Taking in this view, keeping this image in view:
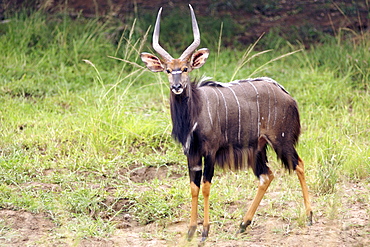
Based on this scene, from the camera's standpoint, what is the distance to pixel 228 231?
426 cm

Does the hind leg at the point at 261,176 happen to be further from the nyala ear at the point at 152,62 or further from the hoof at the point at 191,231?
the nyala ear at the point at 152,62

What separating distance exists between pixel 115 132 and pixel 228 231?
5.98 feet

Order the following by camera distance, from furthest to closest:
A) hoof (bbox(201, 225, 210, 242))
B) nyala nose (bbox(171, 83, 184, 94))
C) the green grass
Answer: the green grass → hoof (bbox(201, 225, 210, 242)) → nyala nose (bbox(171, 83, 184, 94))

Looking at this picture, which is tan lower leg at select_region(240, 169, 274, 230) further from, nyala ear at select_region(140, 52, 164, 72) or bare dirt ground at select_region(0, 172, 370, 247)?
nyala ear at select_region(140, 52, 164, 72)

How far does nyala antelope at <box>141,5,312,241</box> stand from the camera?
158 inches

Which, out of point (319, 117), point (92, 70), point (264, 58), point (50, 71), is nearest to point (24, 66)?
point (50, 71)

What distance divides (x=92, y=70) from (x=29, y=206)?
10.6ft

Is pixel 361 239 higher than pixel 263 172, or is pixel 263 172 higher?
pixel 263 172

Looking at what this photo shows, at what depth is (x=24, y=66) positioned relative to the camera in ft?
23.4

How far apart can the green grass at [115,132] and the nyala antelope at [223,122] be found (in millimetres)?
386

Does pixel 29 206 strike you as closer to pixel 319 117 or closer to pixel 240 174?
A: pixel 240 174

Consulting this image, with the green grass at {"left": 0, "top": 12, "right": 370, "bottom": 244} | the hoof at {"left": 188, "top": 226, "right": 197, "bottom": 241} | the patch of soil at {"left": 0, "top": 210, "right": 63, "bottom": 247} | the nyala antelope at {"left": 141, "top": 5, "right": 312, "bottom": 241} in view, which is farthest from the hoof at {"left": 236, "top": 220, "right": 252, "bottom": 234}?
the patch of soil at {"left": 0, "top": 210, "right": 63, "bottom": 247}

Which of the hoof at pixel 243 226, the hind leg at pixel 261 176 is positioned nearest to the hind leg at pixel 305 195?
the hind leg at pixel 261 176

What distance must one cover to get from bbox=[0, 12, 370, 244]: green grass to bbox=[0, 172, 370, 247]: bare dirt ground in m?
0.06
